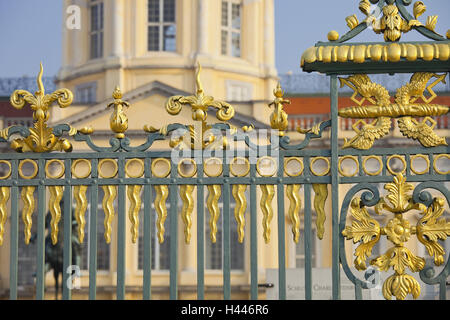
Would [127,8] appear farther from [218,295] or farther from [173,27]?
[218,295]

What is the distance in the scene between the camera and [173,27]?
32938mm

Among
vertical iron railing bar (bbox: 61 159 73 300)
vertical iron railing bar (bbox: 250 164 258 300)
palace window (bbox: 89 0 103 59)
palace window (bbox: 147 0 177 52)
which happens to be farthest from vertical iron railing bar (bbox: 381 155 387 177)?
palace window (bbox: 89 0 103 59)

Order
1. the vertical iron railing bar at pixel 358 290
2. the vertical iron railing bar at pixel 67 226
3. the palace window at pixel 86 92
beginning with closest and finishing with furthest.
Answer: the vertical iron railing bar at pixel 358 290, the vertical iron railing bar at pixel 67 226, the palace window at pixel 86 92

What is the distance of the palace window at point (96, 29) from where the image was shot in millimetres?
33531

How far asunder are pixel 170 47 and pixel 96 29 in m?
2.98

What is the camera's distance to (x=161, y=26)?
32.9m

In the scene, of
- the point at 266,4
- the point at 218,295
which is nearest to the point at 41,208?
the point at 218,295

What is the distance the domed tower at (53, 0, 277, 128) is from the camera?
107 feet

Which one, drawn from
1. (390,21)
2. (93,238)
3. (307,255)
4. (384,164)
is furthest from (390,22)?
(93,238)

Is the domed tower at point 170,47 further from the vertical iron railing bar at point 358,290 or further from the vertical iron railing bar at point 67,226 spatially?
the vertical iron railing bar at point 358,290

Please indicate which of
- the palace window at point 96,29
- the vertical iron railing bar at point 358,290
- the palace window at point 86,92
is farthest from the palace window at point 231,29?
the vertical iron railing bar at point 358,290

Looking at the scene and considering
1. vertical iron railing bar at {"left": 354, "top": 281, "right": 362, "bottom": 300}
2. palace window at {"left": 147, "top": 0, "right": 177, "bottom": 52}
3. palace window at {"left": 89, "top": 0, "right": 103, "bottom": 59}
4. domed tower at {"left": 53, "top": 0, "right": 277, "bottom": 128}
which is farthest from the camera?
palace window at {"left": 89, "top": 0, "right": 103, "bottom": 59}

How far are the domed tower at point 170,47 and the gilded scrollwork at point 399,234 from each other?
25.8m

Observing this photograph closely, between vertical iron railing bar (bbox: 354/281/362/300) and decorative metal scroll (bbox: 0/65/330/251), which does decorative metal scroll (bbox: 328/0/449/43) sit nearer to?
decorative metal scroll (bbox: 0/65/330/251)
